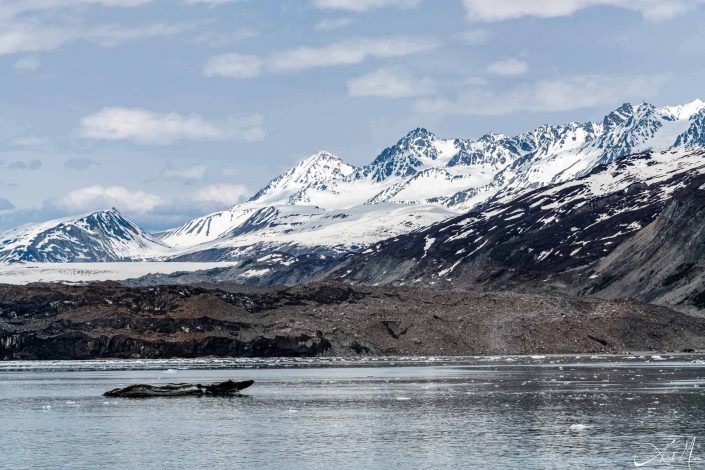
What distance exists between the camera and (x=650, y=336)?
198750 mm

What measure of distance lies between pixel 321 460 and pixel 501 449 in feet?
32.9

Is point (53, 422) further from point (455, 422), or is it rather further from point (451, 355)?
point (451, 355)

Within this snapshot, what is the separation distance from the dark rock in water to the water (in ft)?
6.32

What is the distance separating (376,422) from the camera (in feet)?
252

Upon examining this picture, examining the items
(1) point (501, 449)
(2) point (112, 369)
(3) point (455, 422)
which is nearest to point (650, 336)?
(2) point (112, 369)
